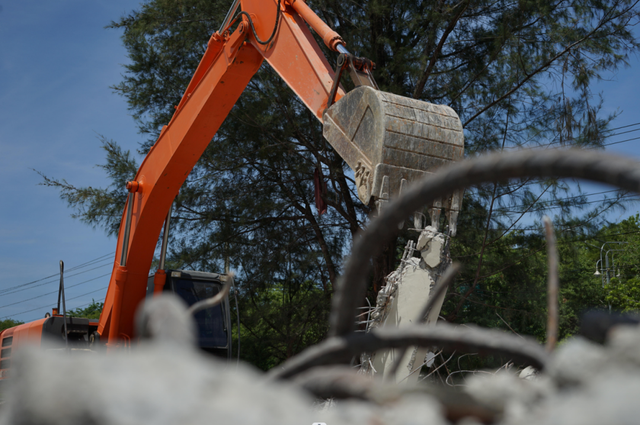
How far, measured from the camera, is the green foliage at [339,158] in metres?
7.97

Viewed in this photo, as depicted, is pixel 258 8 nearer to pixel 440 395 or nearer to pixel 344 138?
pixel 344 138

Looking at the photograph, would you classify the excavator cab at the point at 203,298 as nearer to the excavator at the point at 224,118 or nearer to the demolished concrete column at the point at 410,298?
the excavator at the point at 224,118

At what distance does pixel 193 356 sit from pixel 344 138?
9.67 ft

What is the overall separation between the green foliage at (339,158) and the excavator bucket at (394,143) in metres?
4.21

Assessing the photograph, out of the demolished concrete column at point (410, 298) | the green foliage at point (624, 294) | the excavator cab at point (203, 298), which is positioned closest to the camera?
the demolished concrete column at point (410, 298)

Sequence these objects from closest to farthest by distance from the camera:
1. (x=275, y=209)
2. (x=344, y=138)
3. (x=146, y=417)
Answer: (x=146, y=417)
(x=344, y=138)
(x=275, y=209)

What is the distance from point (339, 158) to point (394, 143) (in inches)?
229

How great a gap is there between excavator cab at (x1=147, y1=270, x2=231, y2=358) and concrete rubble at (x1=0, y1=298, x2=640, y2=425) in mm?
5344

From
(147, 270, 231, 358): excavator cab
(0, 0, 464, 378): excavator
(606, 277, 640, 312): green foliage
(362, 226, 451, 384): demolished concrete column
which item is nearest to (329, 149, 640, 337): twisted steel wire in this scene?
(362, 226, 451, 384): demolished concrete column

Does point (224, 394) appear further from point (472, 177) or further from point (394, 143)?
point (394, 143)

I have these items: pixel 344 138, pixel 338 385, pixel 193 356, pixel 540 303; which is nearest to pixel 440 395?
pixel 338 385

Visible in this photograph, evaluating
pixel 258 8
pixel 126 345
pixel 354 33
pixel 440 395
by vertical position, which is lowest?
pixel 126 345

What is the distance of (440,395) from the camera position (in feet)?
2.18

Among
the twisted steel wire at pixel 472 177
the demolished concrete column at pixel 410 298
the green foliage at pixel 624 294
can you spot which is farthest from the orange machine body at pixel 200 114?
the green foliage at pixel 624 294
